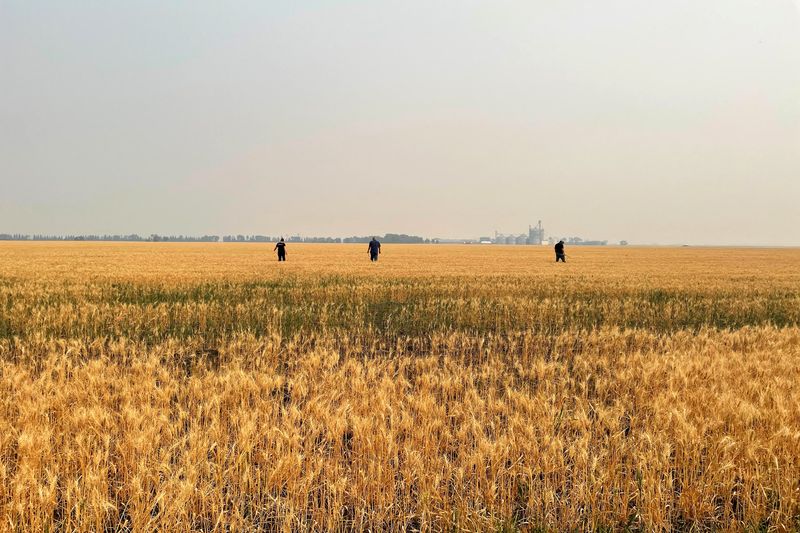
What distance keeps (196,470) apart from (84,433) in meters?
1.55

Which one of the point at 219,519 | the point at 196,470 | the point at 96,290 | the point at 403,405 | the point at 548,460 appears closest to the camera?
the point at 219,519

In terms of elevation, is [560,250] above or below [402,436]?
above

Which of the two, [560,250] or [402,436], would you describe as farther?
[560,250]

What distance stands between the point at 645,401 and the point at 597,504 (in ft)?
8.58

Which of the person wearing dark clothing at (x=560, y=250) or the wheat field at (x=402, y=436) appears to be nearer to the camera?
the wheat field at (x=402, y=436)

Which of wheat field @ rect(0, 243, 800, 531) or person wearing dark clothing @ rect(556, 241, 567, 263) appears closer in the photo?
wheat field @ rect(0, 243, 800, 531)

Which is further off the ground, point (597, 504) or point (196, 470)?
point (196, 470)

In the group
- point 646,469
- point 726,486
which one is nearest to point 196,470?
point 646,469

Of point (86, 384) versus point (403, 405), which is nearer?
point (403, 405)

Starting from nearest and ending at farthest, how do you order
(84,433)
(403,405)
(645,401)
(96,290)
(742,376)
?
1. (84,433)
2. (403,405)
3. (645,401)
4. (742,376)
5. (96,290)

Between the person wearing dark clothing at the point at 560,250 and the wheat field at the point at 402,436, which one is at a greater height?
the person wearing dark clothing at the point at 560,250

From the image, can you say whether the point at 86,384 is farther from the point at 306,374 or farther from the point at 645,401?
the point at 645,401

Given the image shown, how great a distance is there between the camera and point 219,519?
10.3 feet

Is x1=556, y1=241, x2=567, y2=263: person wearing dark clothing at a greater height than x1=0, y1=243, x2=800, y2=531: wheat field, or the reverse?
x1=556, y1=241, x2=567, y2=263: person wearing dark clothing
